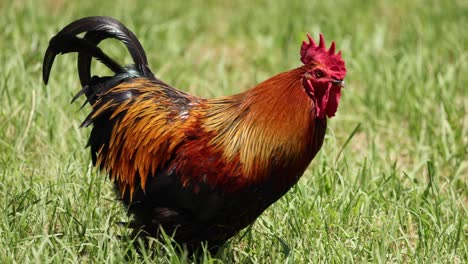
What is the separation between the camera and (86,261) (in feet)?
13.0

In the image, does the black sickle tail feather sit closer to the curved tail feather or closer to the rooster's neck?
the curved tail feather

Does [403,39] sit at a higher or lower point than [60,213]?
higher

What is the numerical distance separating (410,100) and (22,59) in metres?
2.89

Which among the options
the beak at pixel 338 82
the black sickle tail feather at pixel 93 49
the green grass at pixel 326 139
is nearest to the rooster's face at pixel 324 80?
the beak at pixel 338 82

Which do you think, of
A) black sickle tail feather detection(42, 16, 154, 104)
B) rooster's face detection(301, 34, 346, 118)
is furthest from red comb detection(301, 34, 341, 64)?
black sickle tail feather detection(42, 16, 154, 104)

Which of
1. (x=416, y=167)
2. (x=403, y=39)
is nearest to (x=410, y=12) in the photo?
(x=403, y=39)

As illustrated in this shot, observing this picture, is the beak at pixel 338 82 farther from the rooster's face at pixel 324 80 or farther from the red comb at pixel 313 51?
the red comb at pixel 313 51

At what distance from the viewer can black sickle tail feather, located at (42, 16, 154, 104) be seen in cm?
409

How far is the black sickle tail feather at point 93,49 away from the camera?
4.09m

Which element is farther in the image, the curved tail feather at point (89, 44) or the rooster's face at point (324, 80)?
the curved tail feather at point (89, 44)

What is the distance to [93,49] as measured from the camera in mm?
4102

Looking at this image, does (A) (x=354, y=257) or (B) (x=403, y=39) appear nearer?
(A) (x=354, y=257)

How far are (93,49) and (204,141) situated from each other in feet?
2.58

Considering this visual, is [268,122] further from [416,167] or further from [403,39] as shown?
[403,39]
